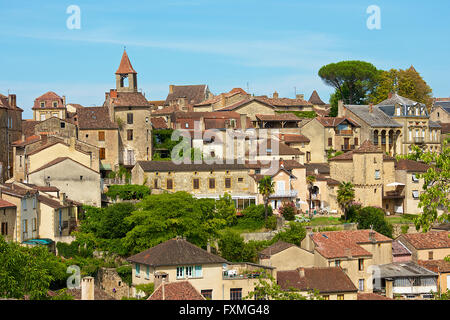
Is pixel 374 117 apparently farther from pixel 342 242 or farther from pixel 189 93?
pixel 342 242

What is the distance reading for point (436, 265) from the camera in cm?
4653

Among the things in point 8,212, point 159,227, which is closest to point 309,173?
point 159,227

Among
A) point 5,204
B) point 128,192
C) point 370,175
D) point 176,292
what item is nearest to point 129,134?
point 128,192

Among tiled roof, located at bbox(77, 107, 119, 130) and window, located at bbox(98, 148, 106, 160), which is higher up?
tiled roof, located at bbox(77, 107, 119, 130)

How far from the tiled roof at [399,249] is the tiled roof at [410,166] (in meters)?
11.7

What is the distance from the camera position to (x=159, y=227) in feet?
145

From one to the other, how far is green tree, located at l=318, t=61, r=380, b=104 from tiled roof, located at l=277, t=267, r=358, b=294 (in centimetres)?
5254

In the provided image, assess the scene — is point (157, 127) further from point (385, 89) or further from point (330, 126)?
point (385, 89)

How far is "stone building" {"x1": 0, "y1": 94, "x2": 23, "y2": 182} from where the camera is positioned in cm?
5594

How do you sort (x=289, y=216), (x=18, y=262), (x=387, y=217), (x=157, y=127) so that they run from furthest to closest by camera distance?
(x=157, y=127), (x=387, y=217), (x=289, y=216), (x=18, y=262)

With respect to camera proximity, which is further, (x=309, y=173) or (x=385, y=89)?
(x=385, y=89)

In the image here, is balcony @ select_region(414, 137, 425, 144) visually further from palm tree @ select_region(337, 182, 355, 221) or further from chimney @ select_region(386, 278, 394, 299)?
chimney @ select_region(386, 278, 394, 299)

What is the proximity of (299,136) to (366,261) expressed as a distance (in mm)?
25841

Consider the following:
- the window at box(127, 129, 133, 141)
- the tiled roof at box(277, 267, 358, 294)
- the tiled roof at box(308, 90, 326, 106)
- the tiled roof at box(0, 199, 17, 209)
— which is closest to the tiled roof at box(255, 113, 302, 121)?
the window at box(127, 129, 133, 141)
